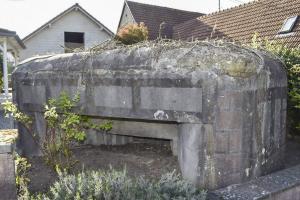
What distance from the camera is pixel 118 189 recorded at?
3055mm

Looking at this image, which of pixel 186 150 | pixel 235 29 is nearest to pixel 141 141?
pixel 186 150

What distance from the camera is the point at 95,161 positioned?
4621 mm

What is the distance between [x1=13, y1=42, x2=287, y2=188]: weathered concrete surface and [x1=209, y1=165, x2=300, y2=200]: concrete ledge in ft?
0.40

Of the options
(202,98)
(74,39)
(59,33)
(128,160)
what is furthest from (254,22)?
(74,39)

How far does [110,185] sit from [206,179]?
3.97 feet

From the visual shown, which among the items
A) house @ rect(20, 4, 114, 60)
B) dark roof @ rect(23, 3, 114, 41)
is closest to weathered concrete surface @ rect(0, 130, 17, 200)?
house @ rect(20, 4, 114, 60)

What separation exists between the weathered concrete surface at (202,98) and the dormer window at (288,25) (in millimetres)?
7026

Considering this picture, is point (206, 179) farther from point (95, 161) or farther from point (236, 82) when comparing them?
point (95, 161)

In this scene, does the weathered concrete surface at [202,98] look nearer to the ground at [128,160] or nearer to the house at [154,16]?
the ground at [128,160]

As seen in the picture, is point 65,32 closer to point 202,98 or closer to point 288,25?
point 288,25

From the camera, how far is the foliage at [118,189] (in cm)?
300

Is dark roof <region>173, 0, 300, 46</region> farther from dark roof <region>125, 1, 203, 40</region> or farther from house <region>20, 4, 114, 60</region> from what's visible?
house <region>20, 4, 114, 60</region>

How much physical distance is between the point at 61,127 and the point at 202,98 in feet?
5.87

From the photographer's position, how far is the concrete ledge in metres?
3.49
